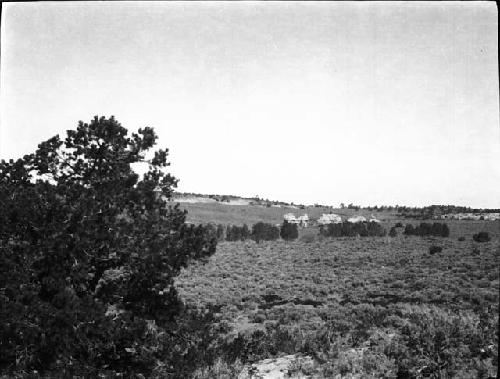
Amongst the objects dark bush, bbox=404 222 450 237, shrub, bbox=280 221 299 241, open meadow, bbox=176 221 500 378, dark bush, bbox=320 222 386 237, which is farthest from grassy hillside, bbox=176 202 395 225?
open meadow, bbox=176 221 500 378

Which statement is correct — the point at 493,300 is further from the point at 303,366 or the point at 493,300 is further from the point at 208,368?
the point at 208,368

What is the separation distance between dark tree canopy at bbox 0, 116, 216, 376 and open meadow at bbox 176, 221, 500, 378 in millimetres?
1349

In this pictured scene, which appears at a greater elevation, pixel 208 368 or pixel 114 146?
pixel 114 146

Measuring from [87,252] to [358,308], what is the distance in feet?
48.7

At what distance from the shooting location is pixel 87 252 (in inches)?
282

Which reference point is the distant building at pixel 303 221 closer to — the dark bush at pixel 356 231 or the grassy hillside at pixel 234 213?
the grassy hillside at pixel 234 213

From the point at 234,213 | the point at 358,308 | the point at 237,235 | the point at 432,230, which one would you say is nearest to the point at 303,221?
the point at 234,213

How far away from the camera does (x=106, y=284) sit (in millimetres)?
8125

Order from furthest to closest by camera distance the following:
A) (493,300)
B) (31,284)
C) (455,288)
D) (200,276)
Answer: (200,276) → (455,288) → (493,300) → (31,284)

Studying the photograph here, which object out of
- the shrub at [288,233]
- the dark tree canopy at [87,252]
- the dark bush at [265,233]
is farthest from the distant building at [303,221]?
the dark tree canopy at [87,252]

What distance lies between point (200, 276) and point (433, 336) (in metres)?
25.5

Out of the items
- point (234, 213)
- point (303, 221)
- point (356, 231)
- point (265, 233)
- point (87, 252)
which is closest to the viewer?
point (87, 252)

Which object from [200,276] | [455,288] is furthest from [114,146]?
[200,276]

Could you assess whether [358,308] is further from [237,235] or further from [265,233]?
[265,233]
